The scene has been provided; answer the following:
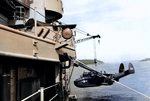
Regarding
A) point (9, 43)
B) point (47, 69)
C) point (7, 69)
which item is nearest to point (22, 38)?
point (9, 43)

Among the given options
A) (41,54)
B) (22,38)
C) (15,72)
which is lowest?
(15,72)

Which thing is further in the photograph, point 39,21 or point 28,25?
point 39,21

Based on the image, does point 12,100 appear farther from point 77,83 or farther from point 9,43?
point 77,83

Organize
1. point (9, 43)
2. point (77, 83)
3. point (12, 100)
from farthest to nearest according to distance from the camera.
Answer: point (77, 83), point (12, 100), point (9, 43)

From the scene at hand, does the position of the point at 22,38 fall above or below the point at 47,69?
above

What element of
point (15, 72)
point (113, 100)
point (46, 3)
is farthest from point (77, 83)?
point (15, 72)

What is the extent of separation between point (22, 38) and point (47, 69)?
3307 mm

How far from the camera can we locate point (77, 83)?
79.3 feet

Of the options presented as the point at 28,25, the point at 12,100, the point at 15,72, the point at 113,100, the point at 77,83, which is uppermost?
the point at 28,25

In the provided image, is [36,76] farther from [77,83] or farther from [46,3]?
[77,83]

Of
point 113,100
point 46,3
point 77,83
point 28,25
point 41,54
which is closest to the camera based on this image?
point 41,54

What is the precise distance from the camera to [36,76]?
6418 mm

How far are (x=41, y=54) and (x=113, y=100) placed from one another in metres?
28.1

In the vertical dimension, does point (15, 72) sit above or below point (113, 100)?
above
